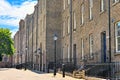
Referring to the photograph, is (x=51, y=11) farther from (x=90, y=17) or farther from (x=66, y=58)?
(x=90, y=17)

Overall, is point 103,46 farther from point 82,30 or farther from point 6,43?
point 6,43

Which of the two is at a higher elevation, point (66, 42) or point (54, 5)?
point (54, 5)

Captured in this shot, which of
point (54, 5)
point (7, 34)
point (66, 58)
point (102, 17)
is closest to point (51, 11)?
point (54, 5)

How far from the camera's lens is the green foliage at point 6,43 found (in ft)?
227

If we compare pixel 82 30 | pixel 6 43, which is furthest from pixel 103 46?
pixel 6 43

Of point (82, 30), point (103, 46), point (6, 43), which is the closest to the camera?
point (103, 46)

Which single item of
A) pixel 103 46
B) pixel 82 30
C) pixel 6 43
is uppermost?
pixel 6 43

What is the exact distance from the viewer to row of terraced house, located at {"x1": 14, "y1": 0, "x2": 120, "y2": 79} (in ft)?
68.7

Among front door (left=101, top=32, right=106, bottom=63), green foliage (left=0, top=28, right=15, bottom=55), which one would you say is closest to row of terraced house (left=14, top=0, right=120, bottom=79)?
front door (left=101, top=32, right=106, bottom=63)

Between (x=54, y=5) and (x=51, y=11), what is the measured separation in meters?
0.93

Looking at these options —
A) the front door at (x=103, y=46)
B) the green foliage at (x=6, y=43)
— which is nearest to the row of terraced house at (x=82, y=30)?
the front door at (x=103, y=46)

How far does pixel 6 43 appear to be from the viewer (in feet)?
230

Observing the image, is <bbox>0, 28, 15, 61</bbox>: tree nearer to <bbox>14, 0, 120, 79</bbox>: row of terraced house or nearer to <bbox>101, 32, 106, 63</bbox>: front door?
<bbox>14, 0, 120, 79</bbox>: row of terraced house

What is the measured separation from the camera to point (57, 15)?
39.3 m
